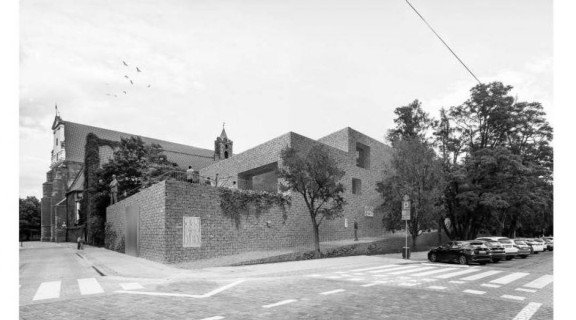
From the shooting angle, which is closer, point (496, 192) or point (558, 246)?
point (558, 246)

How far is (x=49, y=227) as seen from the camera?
71312mm

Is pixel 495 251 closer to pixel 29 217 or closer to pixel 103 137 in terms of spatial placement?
pixel 103 137

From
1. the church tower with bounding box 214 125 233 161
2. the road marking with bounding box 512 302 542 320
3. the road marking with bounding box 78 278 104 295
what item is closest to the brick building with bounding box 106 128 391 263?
the road marking with bounding box 78 278 104 295

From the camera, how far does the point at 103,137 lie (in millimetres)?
71062

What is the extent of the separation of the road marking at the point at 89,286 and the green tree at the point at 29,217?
7589cm

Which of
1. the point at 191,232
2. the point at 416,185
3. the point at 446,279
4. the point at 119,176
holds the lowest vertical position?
the point at 446,279

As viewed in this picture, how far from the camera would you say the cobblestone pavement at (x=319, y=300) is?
326 inches

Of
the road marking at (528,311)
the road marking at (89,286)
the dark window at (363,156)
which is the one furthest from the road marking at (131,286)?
the dark window at (363,156)

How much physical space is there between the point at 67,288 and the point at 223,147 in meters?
69.7

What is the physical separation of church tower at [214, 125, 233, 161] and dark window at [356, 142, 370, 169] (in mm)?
43581

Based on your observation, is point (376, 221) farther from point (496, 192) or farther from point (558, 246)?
point (558, 246)

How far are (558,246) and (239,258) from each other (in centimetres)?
1672

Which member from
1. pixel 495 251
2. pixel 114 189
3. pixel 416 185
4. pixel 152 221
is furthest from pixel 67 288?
pixel 114 189
